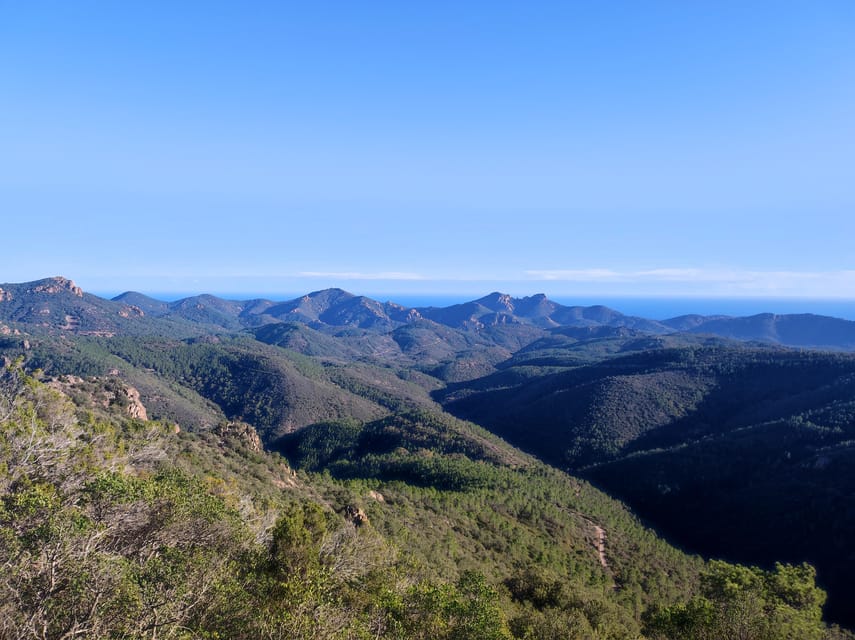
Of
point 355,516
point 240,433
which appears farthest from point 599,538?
point 240,433

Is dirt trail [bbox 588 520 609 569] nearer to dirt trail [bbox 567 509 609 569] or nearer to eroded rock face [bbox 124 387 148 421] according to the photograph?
dirt trail [bbox 567 509 609 569]

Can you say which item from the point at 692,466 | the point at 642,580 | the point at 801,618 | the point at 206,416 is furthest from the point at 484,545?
the point at 206,416

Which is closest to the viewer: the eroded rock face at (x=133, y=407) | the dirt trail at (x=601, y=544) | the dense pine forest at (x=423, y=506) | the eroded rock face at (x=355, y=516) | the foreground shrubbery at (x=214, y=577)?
the foreground shrubbery at (x=214, y=577)

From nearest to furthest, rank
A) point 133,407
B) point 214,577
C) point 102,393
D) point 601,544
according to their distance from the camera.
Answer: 1. point 214,577
2. point 601,544
3. point 102,393
4. point 133,407

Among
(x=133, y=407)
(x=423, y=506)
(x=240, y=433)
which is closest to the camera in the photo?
(x=423, y=506)

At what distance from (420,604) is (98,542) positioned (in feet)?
43.8

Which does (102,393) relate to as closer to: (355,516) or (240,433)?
(240,433)

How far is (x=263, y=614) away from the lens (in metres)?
15.3

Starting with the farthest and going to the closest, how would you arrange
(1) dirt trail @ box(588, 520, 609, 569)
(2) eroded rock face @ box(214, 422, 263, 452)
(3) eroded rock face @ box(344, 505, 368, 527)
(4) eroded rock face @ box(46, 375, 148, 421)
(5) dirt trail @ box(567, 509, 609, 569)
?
(2) eroded rock face @ box(214, 422, 263, 452), (4) eroded rock face @ box(46, 375, 148, 421), (5) dirt trail @ box(567, 509, 609, 569), (1) dirt trail @ box(588, 520, 609, 569), (3) eroded rock face @ box(344, 505, 368, 527)

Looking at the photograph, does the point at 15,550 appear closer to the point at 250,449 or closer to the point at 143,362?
the point at 250,449

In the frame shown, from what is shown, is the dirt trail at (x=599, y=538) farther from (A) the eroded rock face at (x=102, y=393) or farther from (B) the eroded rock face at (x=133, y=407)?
(B) the eroded rock face at (x=133, y=407)

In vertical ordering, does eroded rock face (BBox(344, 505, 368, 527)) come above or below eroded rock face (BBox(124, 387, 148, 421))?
below

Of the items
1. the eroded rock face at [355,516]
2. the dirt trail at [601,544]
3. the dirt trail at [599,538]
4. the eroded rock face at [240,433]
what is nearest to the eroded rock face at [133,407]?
the eroded rock face at [240,433]

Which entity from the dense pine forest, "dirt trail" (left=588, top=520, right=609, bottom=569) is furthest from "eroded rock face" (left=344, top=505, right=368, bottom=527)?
"dirt trail" (left=588, top=520, right=609, bottom=569)
